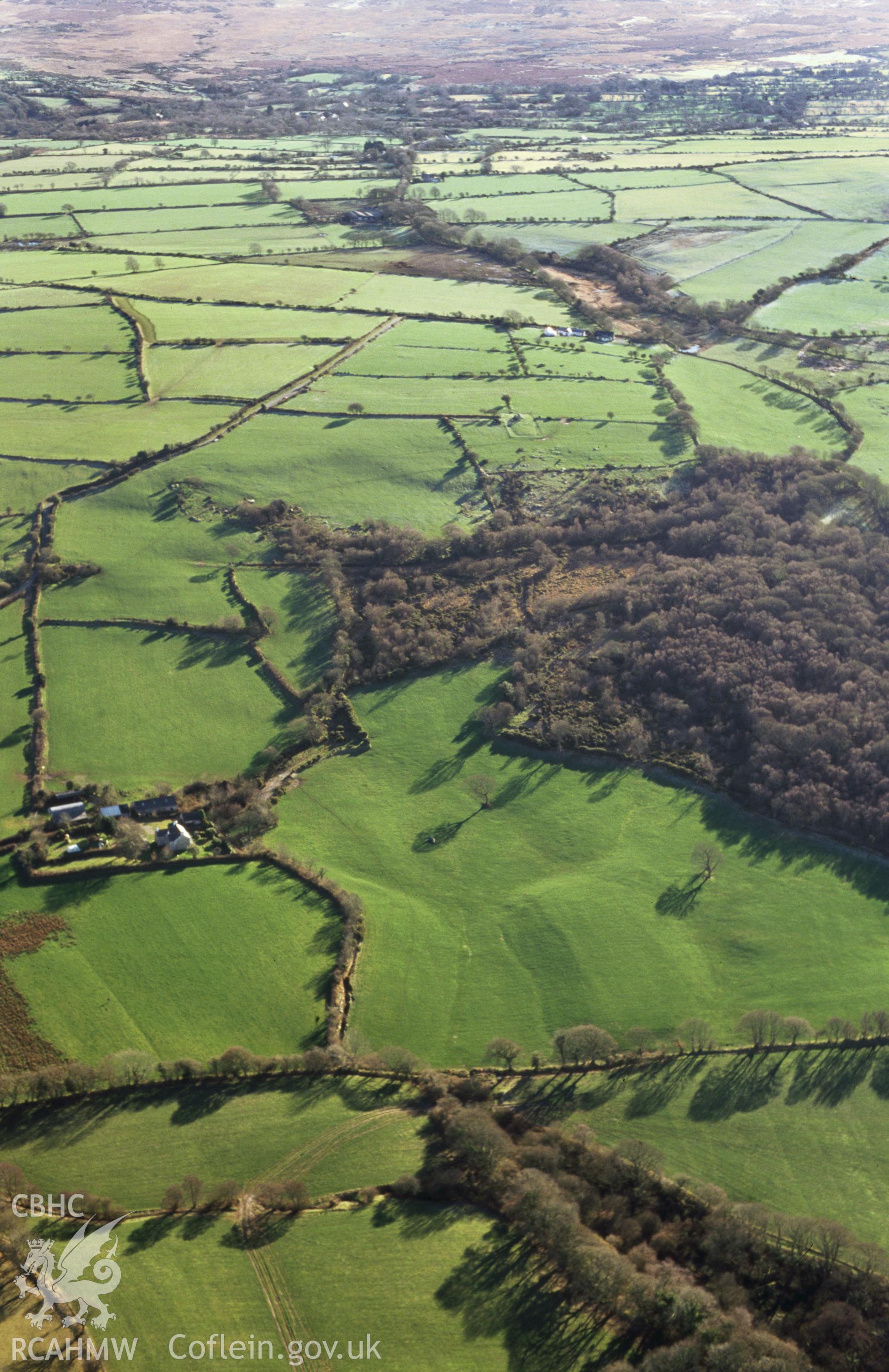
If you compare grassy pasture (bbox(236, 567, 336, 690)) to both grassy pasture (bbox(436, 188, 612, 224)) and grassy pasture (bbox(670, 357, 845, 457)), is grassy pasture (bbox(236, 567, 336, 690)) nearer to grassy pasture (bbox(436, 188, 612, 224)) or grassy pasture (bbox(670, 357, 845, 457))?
grassy pasture (bbox(670, 357, 845, 457))

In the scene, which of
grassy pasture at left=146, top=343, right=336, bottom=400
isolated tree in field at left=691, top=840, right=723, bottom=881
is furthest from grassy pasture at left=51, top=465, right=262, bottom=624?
isolated tree in field at left=691, top=840, right=723, bottom=881

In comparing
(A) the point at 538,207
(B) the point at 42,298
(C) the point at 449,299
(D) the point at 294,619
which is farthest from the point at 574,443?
(A) the point at 538,207

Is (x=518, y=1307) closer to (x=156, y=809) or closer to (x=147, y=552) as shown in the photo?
(x=156, y=809)

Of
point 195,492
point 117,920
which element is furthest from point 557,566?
point 117,920

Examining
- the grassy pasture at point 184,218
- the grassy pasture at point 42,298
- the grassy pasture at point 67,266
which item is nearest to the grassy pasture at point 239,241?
the grassy pasture at point 184,218

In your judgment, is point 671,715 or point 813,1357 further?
point 671,715

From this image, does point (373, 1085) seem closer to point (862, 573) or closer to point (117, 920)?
point (117, 920)
